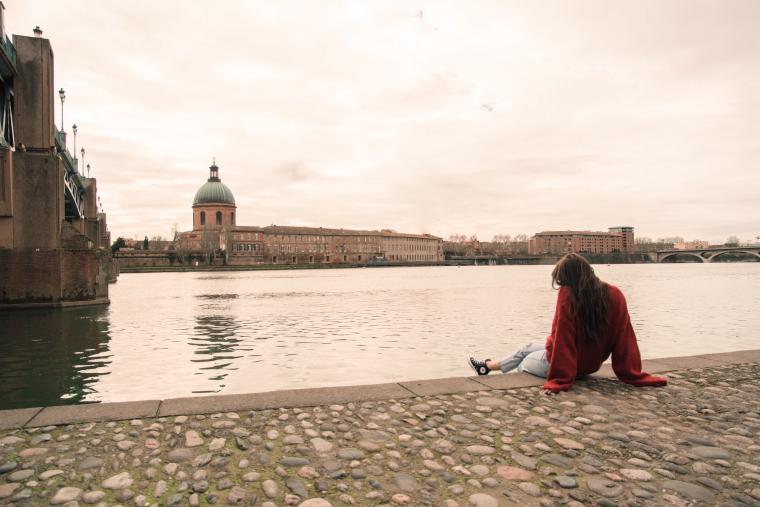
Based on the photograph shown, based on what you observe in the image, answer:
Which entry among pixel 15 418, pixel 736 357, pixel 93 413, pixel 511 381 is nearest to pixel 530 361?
pixel 511 381

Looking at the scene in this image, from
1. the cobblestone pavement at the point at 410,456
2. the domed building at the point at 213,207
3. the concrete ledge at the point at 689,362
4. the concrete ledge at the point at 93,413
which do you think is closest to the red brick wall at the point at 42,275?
the concrete ledge at the point at 93,413

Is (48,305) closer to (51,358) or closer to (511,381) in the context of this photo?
(51,358)

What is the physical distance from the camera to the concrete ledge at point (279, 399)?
5.89m

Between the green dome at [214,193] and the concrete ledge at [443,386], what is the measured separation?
179 metres

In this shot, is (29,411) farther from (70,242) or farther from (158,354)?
(70,242)

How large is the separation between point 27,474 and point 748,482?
19.2 feet

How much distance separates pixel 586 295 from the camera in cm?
666

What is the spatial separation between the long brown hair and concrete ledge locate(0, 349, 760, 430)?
3.38 feet

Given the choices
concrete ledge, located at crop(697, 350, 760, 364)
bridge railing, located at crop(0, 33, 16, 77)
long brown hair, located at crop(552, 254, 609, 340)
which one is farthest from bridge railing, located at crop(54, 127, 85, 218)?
concrete ledge, located at crop(697, 350, 760, 364)

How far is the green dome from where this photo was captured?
17725cm

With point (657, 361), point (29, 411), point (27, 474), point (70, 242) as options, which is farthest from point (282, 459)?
point (70, 242)

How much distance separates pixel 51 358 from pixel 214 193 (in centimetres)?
17069

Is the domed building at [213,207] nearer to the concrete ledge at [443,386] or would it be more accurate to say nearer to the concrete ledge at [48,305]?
the concrete ledge at [48,305]

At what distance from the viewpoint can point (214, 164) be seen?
609ft
